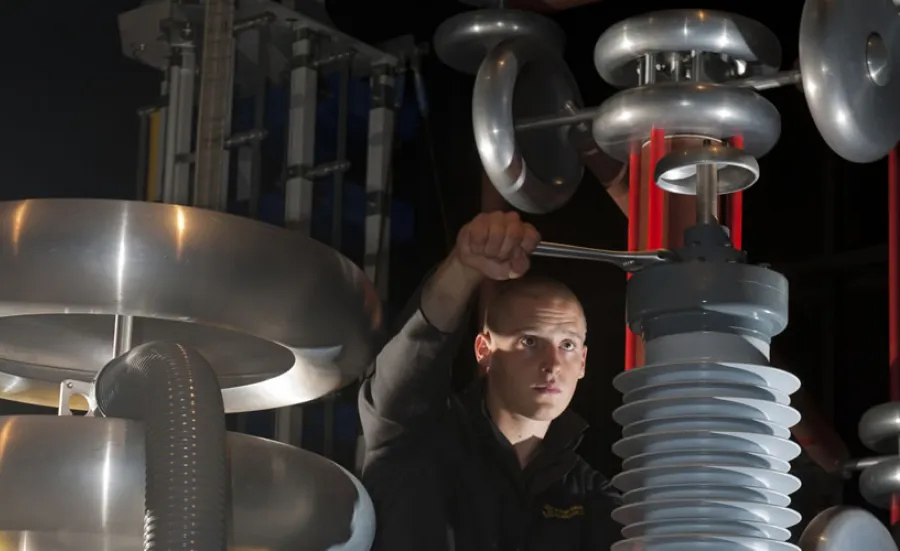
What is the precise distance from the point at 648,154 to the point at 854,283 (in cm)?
132

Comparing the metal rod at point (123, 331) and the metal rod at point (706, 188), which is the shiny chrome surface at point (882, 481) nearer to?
the metal rod at point (706, 188)

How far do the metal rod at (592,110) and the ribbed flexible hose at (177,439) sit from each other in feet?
1.44

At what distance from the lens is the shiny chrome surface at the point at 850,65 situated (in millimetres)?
831

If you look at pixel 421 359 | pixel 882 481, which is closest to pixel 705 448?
pixel 882 481

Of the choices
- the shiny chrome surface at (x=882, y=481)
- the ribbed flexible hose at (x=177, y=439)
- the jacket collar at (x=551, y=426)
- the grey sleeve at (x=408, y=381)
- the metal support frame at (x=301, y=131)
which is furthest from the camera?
the metal support frame at (x=301, y=131)

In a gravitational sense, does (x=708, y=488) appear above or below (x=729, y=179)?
below

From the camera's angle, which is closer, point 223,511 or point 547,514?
point 223,511

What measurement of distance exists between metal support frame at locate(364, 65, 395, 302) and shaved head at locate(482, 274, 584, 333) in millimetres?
508

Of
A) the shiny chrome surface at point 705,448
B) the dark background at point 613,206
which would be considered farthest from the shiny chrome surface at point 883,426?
the dark background at point 613,206

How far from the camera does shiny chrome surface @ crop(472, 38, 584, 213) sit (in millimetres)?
1085

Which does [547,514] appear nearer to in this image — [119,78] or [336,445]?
[336,445]

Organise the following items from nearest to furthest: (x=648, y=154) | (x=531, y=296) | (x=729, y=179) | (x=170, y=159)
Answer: (x=729, y=179) < (x=648, y=154) < (x=531, y=296) < (x=170, y=159)

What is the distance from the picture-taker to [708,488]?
655 mm

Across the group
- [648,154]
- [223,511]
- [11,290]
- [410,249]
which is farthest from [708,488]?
[410,249]
